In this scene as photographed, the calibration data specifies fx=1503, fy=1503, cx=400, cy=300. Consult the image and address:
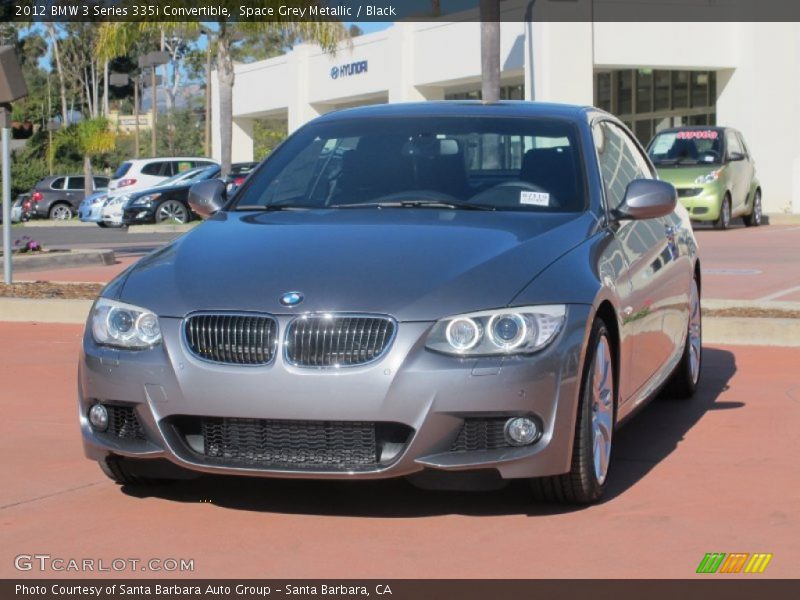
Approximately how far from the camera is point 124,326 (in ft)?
18.4

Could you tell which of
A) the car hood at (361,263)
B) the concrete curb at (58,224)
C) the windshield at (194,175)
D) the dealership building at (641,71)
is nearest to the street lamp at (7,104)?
the car hood at (361,263)

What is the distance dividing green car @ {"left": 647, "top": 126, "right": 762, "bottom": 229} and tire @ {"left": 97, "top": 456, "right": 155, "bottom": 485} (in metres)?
19.3

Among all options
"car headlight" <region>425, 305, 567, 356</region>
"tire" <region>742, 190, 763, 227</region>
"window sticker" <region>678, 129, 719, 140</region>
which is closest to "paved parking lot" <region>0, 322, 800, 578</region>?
"car headlight" <region>425, 305, 567, 356</region>

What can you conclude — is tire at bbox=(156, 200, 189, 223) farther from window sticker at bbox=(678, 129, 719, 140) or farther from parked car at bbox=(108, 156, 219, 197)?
window sticker at bbox=(678, 129, 719, 140)

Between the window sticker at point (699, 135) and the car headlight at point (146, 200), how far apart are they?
37.9ft

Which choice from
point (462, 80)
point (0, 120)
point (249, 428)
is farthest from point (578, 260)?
point (462, 80)

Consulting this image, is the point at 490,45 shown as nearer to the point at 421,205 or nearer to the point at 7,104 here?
the point at 7,104

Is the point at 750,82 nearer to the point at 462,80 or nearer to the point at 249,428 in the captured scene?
the point at 462,80

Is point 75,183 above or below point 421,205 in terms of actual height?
below

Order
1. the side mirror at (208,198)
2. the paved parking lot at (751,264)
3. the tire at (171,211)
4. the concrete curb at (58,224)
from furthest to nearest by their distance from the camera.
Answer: the concrete curb at (58,224) < the tire at (171,211) < the paved parking lot at (751,264) < the side mirror at (208,198)

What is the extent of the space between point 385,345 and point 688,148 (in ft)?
70.1

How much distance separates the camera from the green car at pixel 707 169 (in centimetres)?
2498

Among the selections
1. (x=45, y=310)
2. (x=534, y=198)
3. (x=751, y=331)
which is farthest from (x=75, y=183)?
(x=534, y=198)

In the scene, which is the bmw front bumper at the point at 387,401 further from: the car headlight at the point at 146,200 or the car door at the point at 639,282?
the car headlight at the point at 146,200
